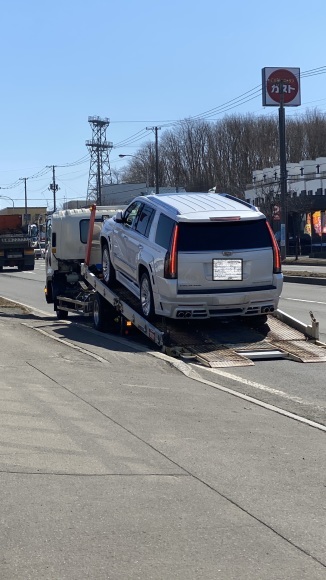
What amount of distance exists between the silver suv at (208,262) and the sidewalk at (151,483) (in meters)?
2.46

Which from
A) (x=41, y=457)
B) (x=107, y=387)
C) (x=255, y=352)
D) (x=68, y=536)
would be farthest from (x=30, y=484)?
(x=255, y=352)

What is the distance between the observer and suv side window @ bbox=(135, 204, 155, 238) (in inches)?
563

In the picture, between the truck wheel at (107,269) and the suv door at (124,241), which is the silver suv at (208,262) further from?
the truck wheel at (107,269)

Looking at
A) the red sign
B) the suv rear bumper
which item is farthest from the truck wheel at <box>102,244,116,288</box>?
the red sign

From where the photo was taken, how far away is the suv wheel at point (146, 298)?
45.2 ft

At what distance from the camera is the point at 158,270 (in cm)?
1334

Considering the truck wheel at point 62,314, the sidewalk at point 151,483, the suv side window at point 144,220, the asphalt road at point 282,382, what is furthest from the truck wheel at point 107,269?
the sidewalk at point 151,483

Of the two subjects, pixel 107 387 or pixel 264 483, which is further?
pixel 107 387

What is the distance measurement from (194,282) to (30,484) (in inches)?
270

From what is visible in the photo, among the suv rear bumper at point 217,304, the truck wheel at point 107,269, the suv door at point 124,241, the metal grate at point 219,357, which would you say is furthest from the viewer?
the truck wheel at point 107,269

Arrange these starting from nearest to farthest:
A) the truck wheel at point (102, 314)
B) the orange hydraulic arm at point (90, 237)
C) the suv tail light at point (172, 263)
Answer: the suv tail light at point (172, 263) < the truck wheel at point (102, 314) < the orange hydraulic arm at point (90, 237)

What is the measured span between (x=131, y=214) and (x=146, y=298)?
1930mm

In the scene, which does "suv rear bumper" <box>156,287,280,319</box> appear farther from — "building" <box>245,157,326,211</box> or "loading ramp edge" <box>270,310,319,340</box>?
"building" <box>245,157,326,211</box>

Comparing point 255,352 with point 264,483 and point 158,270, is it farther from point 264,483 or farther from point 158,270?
point 264,483
